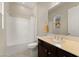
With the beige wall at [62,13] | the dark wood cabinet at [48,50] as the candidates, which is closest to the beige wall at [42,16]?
the beige wall at [62,13]

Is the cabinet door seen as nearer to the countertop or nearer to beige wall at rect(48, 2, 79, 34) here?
the countertop

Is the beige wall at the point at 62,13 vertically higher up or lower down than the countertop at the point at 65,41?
higher up

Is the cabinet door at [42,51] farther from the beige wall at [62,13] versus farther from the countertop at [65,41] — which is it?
the beige wall at [62,13]

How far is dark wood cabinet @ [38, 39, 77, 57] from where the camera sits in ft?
4.33

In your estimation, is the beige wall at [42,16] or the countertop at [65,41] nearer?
the countertop at [65,41]

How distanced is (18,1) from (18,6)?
7cm

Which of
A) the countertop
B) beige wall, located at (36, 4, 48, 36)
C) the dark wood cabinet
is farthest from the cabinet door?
beige wall, located at (36, 4, 48, 36)

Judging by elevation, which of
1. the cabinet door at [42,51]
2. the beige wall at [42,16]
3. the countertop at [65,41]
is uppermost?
the beige wall at [42,16]

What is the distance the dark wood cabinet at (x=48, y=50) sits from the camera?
1.32m

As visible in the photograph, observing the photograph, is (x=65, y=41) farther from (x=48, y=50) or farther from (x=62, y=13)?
(x=62, y=13)

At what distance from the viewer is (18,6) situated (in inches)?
59.9

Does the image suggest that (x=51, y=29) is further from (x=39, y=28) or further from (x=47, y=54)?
(x=47, y=54)

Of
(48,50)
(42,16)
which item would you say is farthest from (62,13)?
(48,50)

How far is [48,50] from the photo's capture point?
1514mm
